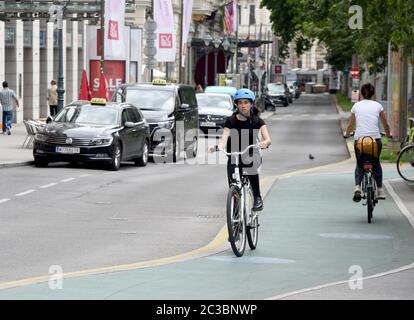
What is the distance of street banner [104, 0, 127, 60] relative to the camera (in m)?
41.2

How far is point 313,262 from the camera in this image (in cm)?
1376

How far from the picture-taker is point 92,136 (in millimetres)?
29422

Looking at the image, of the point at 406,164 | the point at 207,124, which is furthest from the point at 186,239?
the point at 207,124

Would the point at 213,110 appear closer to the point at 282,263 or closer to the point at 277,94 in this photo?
the point at 282,263

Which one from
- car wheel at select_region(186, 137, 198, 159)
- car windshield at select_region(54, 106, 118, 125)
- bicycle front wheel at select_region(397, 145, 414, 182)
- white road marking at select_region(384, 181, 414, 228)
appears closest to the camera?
white road marking at select_region(384, 181, 414, 228)

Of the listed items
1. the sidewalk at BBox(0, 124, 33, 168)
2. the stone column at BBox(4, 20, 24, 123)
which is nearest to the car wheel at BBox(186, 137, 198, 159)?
the sidewalk at BBox(0, 124, 33, 168)

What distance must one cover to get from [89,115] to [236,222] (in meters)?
16.8

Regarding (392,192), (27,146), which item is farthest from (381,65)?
(392,192)

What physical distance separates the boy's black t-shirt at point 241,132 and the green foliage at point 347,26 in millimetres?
6637

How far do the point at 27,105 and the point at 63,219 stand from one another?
38663 millimetres

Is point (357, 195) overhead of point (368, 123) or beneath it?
beneath

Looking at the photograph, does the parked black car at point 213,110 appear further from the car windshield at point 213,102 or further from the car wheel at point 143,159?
the car wheel at point 143,159

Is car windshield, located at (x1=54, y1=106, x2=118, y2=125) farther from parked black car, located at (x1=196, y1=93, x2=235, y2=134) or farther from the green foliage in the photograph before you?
parked black car, located at (x1=196, y1=93, x2=235, y2=134)

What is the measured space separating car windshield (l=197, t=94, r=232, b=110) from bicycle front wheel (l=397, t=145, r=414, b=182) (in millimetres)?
26917
